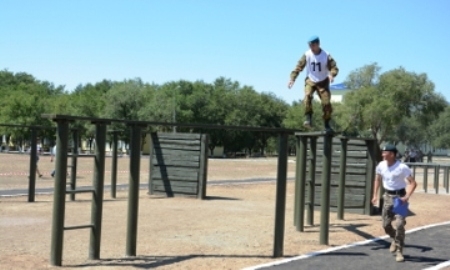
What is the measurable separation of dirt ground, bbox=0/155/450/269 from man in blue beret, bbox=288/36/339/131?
2443 millimetres

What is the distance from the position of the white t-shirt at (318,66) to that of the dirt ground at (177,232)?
271 centimetres

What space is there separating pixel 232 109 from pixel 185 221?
63.8 m

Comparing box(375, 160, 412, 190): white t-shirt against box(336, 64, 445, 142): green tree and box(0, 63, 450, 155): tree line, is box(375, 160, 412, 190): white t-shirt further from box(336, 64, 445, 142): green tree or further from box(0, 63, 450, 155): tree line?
box(336, 64, 445, 142): green tree

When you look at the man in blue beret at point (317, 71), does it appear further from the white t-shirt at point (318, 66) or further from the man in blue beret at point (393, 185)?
the man in blue beret at point (393, 185)

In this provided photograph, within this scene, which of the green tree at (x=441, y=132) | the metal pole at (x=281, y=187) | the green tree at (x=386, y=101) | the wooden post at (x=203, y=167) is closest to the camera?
the metal pole at (x=281, y=187)

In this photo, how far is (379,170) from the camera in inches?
388

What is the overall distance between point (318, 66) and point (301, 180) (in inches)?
95.9

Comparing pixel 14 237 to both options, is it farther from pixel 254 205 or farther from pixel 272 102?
pixel 272 102

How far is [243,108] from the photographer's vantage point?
7781cm

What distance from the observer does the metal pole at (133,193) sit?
8.73m

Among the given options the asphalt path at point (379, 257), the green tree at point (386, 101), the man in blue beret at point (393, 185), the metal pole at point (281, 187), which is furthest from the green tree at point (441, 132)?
the metal pole at point (281, 187)

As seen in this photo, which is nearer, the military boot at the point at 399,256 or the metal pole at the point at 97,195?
the metal pole at the point at 97,195

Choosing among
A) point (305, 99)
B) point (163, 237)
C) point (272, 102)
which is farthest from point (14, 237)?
point (272, 102)

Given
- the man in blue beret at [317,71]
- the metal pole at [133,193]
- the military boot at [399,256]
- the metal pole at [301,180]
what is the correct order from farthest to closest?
the metal pole at [301,180] < the man in blue beret at [317,71] < the military boot at [399,256] < the metal pole at [133,193]
